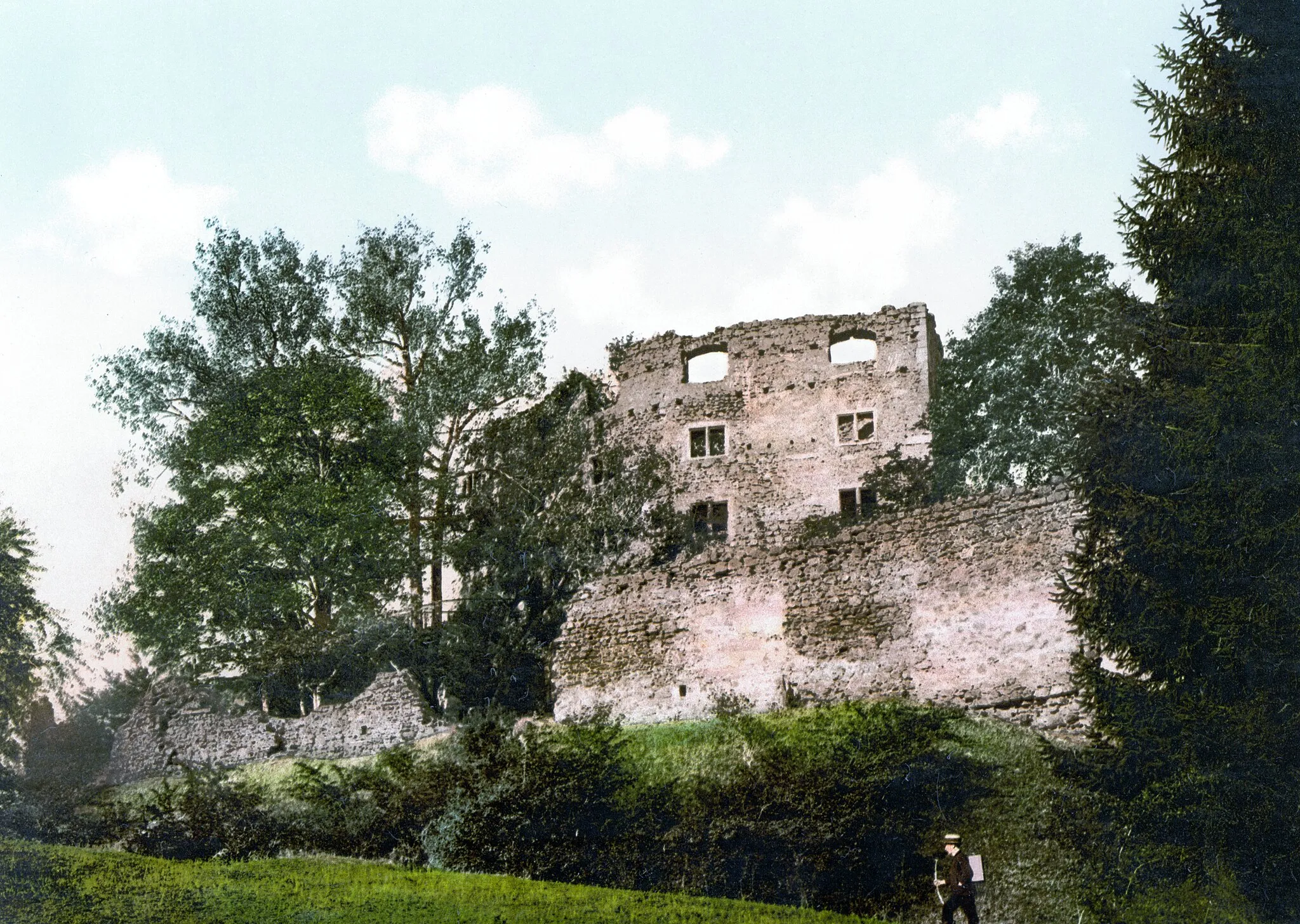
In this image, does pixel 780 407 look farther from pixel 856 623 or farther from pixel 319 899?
pixel 319 899

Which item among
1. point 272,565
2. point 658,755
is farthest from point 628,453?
point 658,755

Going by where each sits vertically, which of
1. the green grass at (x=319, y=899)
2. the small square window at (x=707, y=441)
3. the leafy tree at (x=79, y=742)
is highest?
the small square window at (x=707, y=441)

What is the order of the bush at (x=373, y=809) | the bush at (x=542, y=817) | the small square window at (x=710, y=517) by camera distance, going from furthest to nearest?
the small square window at (x=710, y=517) → the bush at (x=373, y=809) → the bush at (x=542, y=817)

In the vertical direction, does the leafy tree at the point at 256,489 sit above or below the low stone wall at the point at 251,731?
above

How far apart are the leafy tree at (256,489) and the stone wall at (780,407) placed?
7.24 m

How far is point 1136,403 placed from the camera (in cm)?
1369

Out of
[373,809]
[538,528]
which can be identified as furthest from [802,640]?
[538,528]

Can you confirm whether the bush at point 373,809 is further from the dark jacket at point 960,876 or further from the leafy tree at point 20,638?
the dark jacket at point 960,876

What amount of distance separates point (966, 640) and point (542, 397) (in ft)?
51.5

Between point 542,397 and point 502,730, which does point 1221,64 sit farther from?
point 542,397

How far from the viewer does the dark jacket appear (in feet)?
39.9

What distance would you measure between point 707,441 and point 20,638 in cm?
1685

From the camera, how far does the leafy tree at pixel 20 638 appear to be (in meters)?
19.1

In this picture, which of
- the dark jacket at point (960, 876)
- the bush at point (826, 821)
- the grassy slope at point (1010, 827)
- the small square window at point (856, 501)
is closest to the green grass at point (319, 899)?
the bush at point (826, 821)
